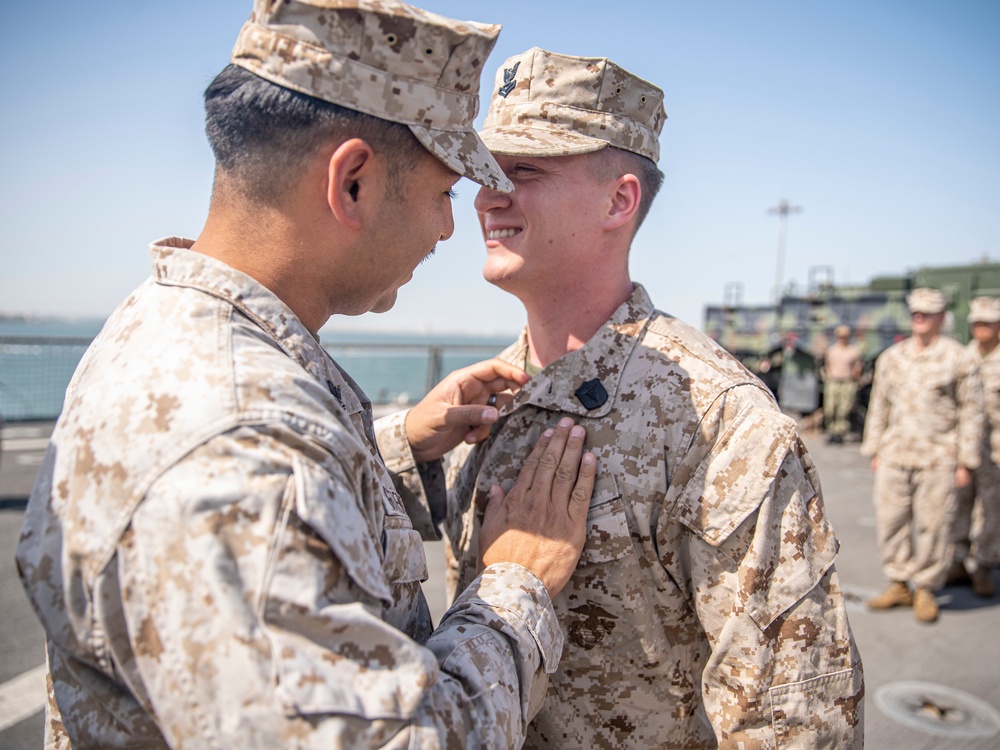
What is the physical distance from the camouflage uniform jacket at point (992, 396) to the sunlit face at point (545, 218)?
5.05 metres

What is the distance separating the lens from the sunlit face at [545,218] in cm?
203

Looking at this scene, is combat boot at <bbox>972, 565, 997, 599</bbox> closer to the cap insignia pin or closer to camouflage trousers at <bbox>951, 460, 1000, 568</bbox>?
camouflage trousers at <bbox>951, 460, 1000, 568</bbox>

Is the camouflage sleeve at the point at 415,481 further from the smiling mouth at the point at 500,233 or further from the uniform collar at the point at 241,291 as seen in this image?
the uniform collar at the point at 241,291

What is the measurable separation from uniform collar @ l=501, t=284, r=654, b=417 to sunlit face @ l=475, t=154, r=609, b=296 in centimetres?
23

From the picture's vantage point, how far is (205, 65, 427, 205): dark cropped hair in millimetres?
1167

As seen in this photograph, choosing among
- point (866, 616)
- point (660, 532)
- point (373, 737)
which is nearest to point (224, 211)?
point (373, 737)

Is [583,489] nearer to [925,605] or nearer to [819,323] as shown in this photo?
[925,605]

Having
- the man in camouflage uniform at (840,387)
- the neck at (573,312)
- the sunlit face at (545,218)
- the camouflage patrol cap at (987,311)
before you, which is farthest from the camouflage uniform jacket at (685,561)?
the man in camouflage uniform at (840,387)

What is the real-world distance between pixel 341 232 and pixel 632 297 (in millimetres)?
1084

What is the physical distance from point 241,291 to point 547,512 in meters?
0.83

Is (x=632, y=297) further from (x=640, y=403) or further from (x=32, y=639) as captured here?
(x=32, y=639)

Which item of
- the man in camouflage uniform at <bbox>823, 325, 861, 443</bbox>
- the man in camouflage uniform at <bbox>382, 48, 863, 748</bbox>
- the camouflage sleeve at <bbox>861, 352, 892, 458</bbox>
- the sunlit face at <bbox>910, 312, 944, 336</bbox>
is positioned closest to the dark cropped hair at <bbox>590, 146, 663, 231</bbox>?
the man in camouflage uniform at <bbox>382, 48, 863, 748</bbox>

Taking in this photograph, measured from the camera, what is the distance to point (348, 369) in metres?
9.48

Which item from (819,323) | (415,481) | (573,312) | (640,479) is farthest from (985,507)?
(819,323)
